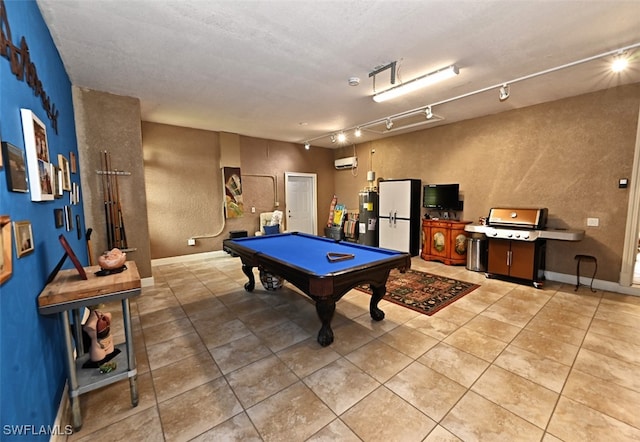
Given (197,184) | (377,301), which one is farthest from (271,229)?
(377,301)

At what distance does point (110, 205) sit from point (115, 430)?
337 cm

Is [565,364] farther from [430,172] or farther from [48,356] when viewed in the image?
[430,172]

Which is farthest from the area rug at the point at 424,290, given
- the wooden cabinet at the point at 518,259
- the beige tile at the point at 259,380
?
the beige tile at the point at 259,380

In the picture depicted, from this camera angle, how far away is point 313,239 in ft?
13.5

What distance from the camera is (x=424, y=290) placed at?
3977 millimetres

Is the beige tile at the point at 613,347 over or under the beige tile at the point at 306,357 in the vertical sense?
under

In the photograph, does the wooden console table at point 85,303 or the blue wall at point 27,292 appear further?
the wooden console table at point 85,303

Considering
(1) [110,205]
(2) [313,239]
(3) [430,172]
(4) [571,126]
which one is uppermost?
(4) [571,126]

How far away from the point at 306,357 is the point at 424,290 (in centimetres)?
234

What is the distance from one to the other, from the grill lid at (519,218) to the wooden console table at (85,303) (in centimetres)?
512

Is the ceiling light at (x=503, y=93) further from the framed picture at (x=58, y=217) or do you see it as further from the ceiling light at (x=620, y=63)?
the framed picture at (x=58, y=217)

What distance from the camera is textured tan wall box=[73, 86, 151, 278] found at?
3.77m

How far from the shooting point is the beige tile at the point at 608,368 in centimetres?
205

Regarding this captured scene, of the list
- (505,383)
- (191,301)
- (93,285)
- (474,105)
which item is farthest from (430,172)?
(93,285)
